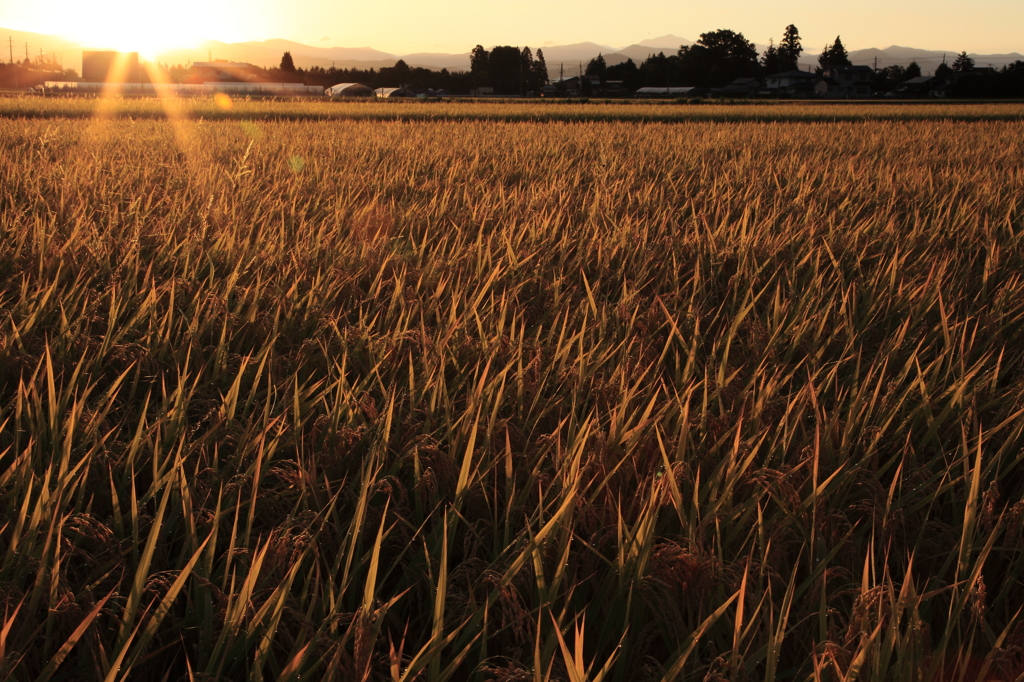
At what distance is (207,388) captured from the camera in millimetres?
1695

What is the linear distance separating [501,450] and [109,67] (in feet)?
181

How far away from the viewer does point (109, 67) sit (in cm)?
4616

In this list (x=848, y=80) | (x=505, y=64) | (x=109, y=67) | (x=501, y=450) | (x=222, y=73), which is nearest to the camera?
(x=501, y=450)

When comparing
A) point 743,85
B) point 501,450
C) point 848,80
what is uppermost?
point 848,80

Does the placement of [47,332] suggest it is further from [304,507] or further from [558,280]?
[558,280]

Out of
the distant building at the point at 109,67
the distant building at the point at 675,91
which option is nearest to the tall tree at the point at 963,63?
the distant building at the point at 675,91

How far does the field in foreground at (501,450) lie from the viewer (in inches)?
35.7

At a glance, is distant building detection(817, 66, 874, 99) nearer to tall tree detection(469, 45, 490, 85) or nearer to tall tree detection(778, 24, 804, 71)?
tall tree detection(778, 24, 804, 71)

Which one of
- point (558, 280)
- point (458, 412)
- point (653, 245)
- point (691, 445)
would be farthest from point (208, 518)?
point (653, 245)

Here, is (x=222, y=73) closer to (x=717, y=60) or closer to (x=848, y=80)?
(x=717, y=60)

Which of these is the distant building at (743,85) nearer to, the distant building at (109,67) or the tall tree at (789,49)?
the tall tree at (789,49)

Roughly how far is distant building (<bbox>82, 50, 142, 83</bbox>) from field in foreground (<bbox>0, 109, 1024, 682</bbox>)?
49998mm

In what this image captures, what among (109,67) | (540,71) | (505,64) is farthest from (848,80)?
(109,67)

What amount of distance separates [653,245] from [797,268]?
64 centimetres
